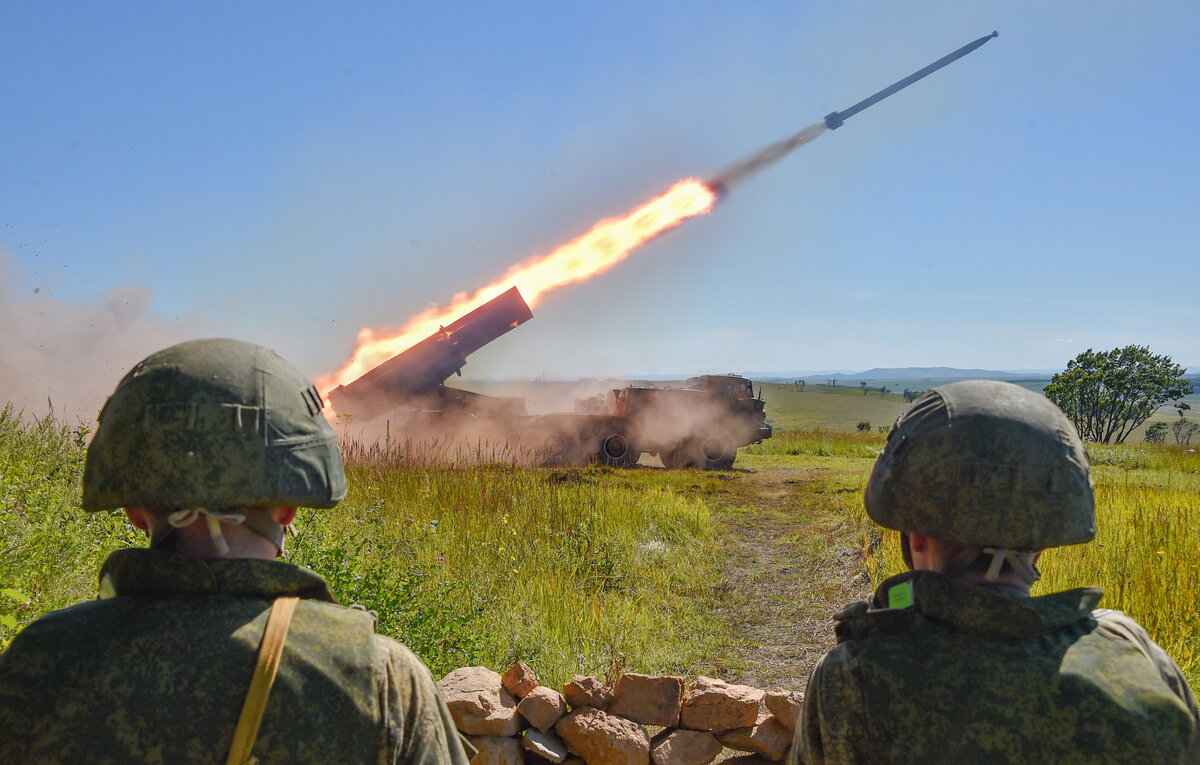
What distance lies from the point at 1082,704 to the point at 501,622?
471cm

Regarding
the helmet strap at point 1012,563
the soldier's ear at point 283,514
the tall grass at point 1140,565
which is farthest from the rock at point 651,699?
the soldier's ear at point 283,514

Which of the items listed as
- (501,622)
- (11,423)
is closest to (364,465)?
(11,423)

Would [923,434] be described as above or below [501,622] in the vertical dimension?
above

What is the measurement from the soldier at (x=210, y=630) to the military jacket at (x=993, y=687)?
2.94 ft

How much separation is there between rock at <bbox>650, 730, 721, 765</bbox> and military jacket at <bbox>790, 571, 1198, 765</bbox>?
247cm

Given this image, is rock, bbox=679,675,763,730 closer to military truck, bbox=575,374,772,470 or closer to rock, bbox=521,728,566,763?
rock, bbox=521,728,566,763

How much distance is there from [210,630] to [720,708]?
317cm

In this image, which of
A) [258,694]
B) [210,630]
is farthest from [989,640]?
[210,630]

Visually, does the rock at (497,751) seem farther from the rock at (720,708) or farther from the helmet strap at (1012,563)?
the helmet strap at (1012,563)

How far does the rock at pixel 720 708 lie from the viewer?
4203mm

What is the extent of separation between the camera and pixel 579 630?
243 inches

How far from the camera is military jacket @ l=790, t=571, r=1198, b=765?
1726 mm

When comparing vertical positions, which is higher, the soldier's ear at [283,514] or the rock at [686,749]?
A: the soldier's ear at [283,514]

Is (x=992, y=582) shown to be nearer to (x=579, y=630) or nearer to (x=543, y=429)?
(x=579, y=630)
